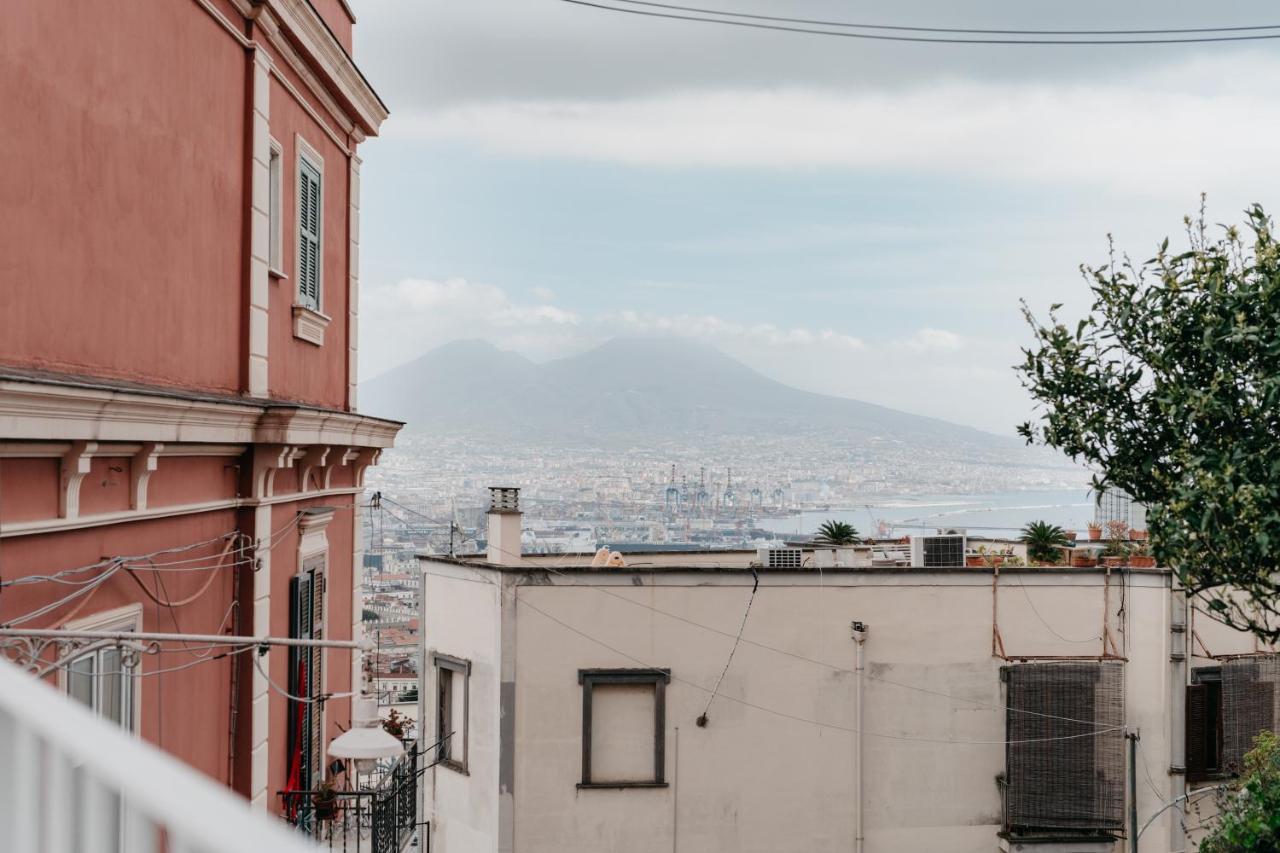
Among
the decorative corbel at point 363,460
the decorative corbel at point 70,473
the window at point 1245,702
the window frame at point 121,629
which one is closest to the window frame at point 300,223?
the decorative corbel at point 363,460

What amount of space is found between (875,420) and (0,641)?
134 metres

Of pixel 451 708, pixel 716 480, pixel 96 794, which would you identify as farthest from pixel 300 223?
pixel 716 480

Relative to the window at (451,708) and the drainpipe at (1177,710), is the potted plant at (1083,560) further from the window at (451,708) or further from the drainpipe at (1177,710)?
the window at (451,708)

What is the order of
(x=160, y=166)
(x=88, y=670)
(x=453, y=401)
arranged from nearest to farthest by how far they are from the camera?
(x=88, y=670) → (x=160, y=166) → (x=453, y=401)

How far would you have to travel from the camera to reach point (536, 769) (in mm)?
16469

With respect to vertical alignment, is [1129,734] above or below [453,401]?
below

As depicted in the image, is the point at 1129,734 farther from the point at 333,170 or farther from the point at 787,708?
the point at 333,170

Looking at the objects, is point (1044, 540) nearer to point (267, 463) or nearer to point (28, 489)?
point (267, 463)

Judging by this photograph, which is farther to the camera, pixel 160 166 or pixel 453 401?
pixel 453 401

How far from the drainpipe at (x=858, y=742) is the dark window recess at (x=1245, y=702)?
522cm

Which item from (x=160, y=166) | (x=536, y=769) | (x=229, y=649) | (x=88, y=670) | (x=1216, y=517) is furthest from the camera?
(x=536, y=769)

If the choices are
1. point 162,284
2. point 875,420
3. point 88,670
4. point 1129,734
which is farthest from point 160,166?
point 875,420

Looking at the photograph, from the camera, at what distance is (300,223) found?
11.9m

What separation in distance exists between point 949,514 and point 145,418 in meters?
16.6
